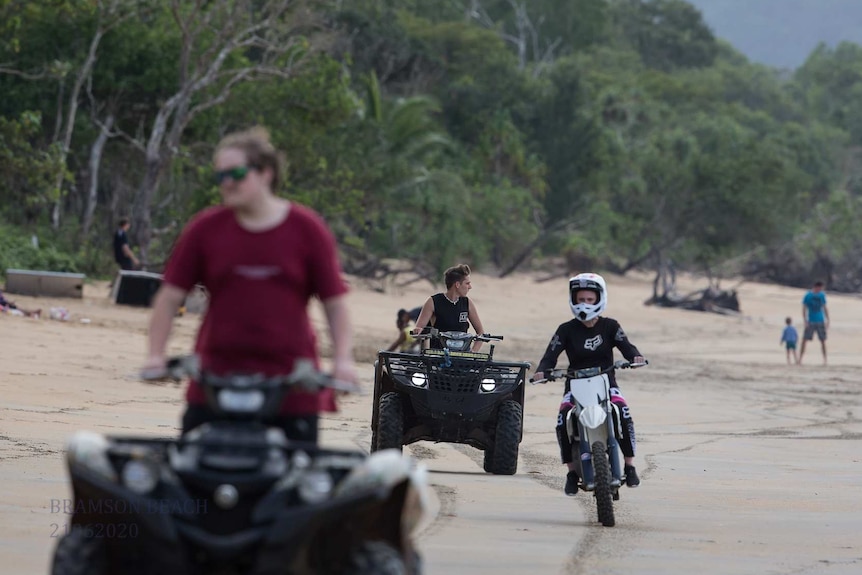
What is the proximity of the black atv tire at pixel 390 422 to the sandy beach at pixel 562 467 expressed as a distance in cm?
44

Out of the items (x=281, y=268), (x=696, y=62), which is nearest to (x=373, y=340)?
(x=281, y=268)

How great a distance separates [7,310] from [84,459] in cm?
1589

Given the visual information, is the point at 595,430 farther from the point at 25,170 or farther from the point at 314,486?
the point at 25,170

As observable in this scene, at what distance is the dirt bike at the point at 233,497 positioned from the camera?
15.5ft

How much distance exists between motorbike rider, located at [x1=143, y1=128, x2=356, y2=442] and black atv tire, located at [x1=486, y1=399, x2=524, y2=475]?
5726 millimetres

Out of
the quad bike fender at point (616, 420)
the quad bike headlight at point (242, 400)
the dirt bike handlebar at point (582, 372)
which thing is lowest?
the quad bike fender at point (616, 420)

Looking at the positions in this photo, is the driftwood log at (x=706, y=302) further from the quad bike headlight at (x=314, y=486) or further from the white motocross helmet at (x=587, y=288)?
the quad bike headlight at (x=314, y=486)

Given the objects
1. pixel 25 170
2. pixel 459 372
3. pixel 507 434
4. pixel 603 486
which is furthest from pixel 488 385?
pixel 25 170

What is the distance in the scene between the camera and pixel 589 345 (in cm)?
929

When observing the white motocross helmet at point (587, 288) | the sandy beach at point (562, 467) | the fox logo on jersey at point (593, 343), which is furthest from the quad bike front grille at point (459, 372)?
the white motocross helmet at point (587, 288)

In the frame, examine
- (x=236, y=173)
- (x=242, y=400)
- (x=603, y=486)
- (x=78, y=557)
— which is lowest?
(x=603, y=486)

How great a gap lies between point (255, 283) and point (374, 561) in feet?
3.16

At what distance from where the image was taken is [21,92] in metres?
30.2

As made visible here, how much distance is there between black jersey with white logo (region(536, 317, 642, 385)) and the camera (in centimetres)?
930
